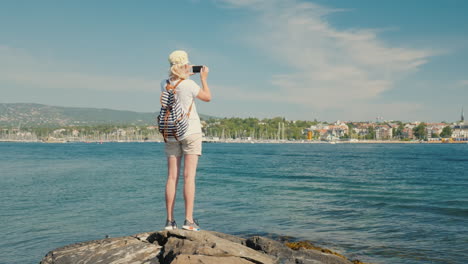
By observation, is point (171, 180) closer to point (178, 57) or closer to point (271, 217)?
point (178, 57)

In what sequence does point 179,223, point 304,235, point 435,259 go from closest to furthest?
1. point 435,259
2. point 304,235
3. point 179,223

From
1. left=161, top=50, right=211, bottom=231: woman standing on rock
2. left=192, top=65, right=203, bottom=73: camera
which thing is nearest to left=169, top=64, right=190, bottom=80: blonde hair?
left=161, top=50, right=211, bottom=231: woman standing on rock

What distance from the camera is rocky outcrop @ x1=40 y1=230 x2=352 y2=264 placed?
5.21 meters

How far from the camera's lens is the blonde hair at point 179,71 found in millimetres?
5801

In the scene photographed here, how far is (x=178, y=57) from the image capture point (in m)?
5.81

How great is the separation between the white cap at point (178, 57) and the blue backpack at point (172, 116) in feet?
0.85

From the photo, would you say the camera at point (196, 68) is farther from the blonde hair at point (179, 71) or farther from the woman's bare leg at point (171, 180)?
the woman's bare leg at point (171, 180)

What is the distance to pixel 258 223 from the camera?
12.5 meters

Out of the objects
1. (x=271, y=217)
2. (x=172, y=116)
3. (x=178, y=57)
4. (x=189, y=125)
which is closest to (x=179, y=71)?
(x=178, y=57)

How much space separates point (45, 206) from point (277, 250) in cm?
1280

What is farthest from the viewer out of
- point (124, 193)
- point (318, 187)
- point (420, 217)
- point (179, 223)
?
point (318, 187)

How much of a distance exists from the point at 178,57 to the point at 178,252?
2639 millimetres

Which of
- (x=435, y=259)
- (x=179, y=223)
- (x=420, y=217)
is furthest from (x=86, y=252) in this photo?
(x=420, y=217)

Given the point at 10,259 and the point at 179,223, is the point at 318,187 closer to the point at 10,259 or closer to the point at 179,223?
the point at 179,223
